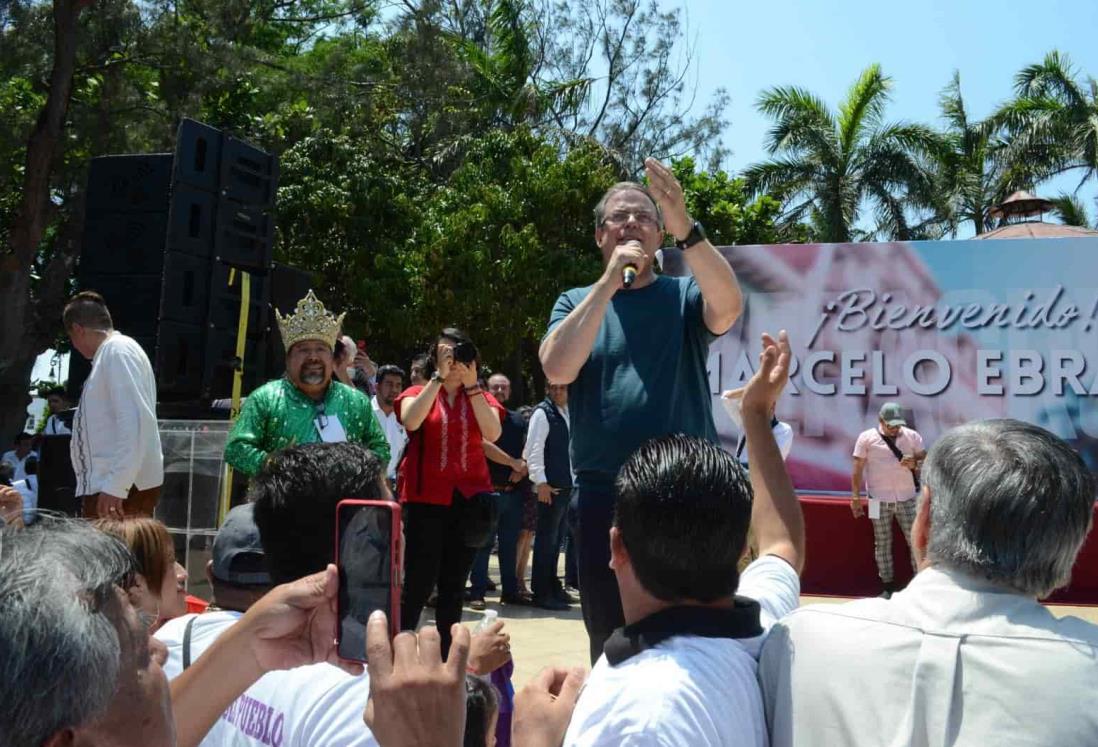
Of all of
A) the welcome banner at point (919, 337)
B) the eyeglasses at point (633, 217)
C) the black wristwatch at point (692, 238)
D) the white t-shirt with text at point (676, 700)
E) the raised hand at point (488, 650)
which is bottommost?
the raised hand at point (488, 650)

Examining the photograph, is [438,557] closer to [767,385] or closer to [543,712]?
[767,385]

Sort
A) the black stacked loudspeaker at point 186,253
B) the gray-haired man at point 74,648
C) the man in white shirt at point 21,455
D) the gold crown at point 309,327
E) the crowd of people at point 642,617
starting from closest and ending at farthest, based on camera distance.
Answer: the gray-haired man at point 74,648, the crowd of people at point 642,617, the gold crown at point 309,327, the black stacked loudspeaker at point 186,253, the man in white shirt at point 21,455

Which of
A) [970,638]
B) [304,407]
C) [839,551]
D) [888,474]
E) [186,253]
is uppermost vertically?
[186,253]

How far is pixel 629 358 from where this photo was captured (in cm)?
303

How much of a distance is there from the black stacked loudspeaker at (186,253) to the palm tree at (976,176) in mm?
24721

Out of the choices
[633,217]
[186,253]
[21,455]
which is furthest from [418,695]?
[21,455]

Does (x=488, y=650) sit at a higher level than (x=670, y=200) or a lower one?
lower

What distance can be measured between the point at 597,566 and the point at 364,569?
4.97ft

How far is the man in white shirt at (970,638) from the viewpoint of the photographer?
1600mm

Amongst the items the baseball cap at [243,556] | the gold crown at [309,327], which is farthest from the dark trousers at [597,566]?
the gold crown at [309,327]

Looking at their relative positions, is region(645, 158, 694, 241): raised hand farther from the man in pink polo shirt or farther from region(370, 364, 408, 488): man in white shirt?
the man in pink polo shirt

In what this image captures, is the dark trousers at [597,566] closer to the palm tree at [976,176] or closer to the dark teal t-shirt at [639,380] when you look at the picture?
the dark teal t-shirt at [639,380]

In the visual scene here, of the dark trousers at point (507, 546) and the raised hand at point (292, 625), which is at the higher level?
the raised hand at point (292, 625)

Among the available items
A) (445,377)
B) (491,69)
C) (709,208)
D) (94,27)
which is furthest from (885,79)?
(445,377)
